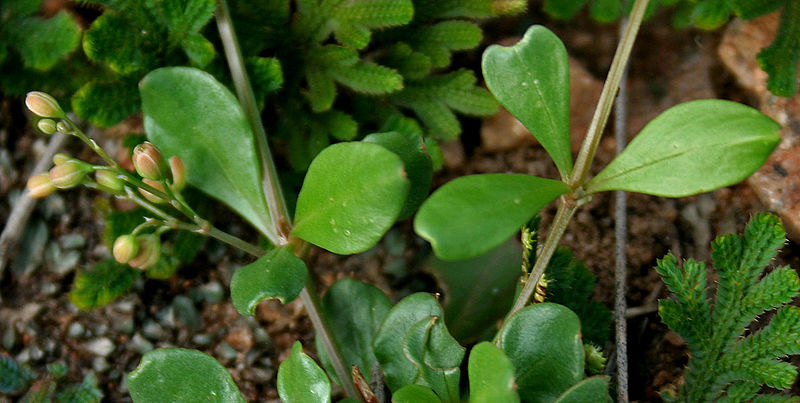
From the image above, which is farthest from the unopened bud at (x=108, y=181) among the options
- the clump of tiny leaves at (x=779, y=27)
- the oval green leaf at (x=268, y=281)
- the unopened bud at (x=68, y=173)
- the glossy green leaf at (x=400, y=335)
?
the clump of tiny leaves at (x=779, y=27)

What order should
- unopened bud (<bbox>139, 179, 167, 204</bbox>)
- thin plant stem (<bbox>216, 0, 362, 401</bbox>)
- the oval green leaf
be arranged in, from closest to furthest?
the oval green leaf < unopened bud (<bbox>139, 179, 167, 204</bbox>) < thin plant stem (<bbox>216, 0, 362, 401</bbox>)

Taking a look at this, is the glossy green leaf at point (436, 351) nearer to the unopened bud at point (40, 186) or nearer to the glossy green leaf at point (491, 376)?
the glossy green leaf at point (491, 376)

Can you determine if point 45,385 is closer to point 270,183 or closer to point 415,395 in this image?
point 270,183

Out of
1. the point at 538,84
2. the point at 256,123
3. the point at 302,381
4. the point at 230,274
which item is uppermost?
the point at 538,84

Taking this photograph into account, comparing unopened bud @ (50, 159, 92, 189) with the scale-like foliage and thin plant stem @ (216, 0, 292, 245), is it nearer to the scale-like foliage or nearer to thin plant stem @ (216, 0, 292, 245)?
thin plant stem @ (216, 0, 292, 245)

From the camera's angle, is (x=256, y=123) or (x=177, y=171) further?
(x=256, y=123)

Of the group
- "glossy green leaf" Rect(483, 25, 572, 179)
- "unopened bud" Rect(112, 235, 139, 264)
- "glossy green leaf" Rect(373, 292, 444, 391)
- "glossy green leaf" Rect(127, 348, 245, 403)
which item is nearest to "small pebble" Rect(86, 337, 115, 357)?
"glossy green leaf" Rect(127, 348, 245, 403)

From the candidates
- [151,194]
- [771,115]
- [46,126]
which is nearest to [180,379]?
[151,194]
